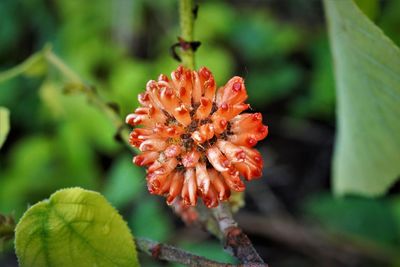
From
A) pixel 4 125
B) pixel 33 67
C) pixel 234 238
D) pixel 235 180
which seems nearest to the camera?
pixel 235 180

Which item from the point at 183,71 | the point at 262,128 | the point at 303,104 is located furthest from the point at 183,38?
the point at 303,104

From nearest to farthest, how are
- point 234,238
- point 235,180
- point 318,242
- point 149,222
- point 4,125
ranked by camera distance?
point 235,180 → point 234,238 → point 4,125 → point 149,222 → point 318,242

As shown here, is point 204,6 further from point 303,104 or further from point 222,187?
point 222,187

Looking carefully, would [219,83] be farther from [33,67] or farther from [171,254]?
[171,254]

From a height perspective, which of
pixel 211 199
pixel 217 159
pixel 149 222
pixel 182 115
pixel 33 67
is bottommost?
pixel 149 222

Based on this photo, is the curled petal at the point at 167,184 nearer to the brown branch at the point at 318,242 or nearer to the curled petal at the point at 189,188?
the curled petal at the point at 189,188

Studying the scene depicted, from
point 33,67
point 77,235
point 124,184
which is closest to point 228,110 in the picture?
point 77,235

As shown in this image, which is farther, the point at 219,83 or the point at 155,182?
the point at 219,83

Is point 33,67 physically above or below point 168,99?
above
